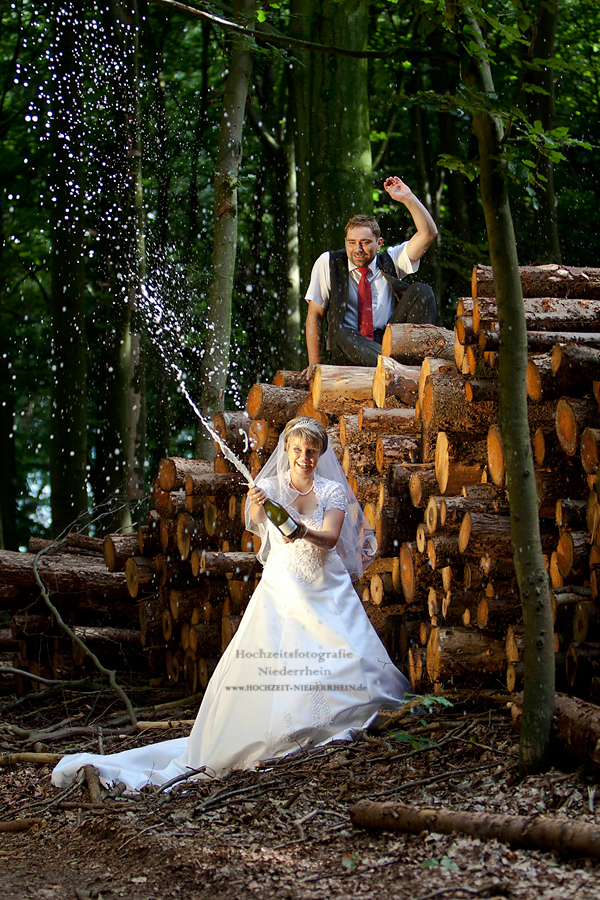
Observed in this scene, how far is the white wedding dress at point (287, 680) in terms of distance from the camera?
474 centimetres

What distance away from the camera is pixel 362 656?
505 cm

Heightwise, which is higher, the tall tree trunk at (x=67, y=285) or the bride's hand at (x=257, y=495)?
the tall tree trunk at (x=67, y=285)

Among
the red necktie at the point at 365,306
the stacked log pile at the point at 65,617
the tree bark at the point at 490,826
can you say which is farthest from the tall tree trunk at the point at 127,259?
the tree bark at the point at 490,826

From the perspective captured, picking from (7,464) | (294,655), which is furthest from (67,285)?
(294,655)

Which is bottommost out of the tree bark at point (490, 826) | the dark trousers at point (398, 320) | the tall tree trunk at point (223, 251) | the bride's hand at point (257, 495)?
the tree bark at point (490, 826)

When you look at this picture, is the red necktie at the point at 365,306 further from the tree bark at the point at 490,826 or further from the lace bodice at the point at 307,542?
the tree bark at the point at 490,826

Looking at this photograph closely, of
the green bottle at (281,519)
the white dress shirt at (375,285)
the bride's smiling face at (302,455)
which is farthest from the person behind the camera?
the white dress shirt at (375,285)

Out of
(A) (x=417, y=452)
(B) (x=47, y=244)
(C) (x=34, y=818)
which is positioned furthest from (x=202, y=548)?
(B) (x=47, y=244)

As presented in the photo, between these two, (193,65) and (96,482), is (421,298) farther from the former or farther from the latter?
(193,65)

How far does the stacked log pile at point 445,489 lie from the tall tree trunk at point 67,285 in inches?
196

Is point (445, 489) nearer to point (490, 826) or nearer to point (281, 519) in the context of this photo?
point (281, 519)

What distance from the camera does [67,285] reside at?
12258mm

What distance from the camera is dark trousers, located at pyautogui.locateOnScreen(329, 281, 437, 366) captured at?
22.1ft

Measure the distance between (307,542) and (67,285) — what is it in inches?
321
